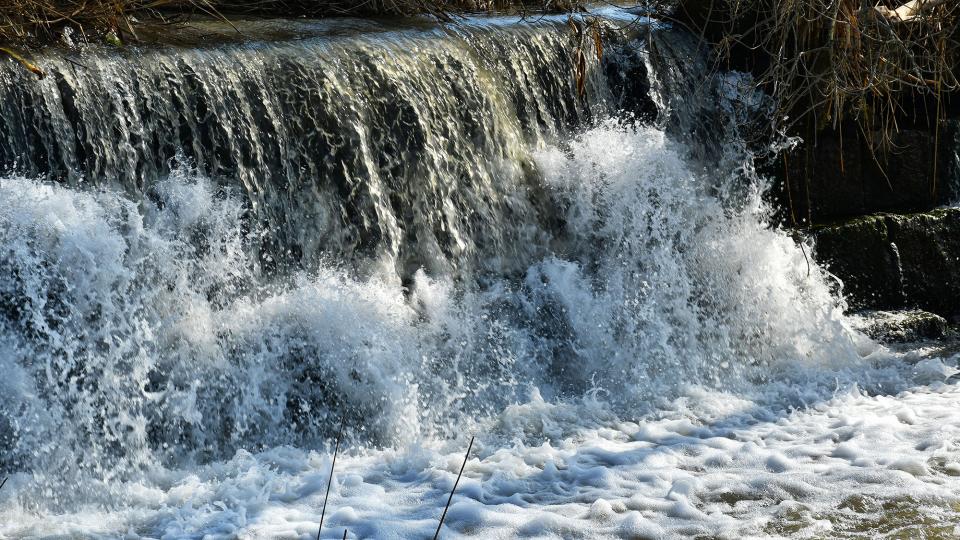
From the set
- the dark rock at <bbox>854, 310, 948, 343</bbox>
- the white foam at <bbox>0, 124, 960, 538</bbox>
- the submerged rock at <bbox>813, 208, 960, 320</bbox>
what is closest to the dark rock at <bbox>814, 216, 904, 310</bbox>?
the submerged rock at <bbox>813, 208, 960, 320</bbox>

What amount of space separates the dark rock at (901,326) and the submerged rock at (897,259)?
19 cm

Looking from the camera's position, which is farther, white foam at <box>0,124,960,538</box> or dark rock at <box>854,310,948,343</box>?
dark rock at <box>854,310,948,343</box>

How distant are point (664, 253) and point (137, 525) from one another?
2.98 meters

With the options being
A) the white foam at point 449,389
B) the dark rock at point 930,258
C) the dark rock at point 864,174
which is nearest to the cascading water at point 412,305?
the white foam at point 449,389

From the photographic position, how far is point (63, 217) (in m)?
4.31

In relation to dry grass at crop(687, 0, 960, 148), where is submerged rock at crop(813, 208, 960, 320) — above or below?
below

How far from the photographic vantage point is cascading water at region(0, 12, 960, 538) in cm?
403

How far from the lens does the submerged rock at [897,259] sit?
6215 millimetres

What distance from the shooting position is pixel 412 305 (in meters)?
5.06

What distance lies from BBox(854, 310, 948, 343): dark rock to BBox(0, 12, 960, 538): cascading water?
0.65 feet

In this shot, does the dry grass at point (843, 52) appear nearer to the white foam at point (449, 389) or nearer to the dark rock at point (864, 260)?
the dark rock at point (864, 260)

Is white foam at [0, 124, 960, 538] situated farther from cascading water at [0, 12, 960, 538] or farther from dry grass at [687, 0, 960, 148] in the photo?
dry grass at [687, 0, 960, 148]

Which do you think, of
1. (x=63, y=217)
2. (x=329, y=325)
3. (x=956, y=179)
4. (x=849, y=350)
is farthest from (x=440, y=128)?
(x=956, y=179)

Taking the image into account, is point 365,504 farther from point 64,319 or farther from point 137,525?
point 64,319
